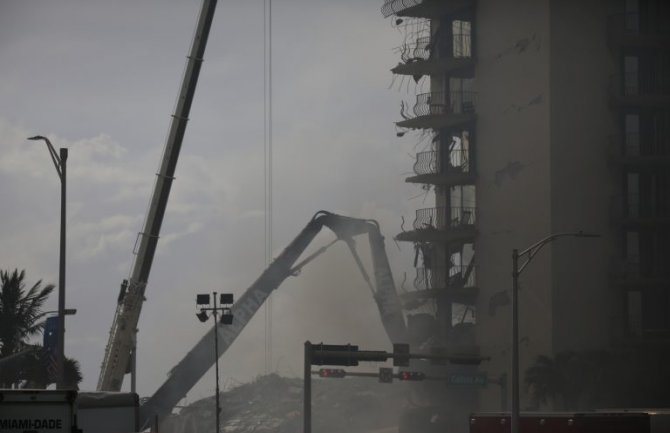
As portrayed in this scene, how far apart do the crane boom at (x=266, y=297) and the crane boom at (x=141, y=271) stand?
30.2 ft

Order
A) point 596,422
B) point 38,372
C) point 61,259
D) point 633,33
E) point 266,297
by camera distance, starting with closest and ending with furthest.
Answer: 1. point 61,259
2. point 596,422
3. point 38,372
4. point 266,297
5. point 633,33

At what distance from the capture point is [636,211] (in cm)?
10406

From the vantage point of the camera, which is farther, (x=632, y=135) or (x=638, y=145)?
(x=632, y=135)

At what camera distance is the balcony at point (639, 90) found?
103m

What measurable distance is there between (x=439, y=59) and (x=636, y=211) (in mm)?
20626

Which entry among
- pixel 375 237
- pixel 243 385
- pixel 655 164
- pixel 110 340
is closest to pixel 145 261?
pixel 110 340

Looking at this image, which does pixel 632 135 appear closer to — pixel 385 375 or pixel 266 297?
pixel 385 375

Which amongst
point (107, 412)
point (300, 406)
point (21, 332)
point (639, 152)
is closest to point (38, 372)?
point (21, 332)

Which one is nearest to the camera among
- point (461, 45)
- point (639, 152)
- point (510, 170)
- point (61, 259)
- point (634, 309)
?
point (61, 259)

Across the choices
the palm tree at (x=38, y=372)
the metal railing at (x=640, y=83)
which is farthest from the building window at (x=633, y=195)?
the palm tree at (x=38, y=372)

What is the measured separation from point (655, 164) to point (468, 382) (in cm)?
2198

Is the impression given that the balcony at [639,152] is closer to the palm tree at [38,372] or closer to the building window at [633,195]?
the building window at [633,195]

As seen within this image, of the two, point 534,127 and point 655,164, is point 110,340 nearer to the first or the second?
point 534,127

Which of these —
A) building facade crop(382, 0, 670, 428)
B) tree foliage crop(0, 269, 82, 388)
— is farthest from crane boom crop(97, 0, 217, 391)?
building facade crop(382, 0, 670, 428)
